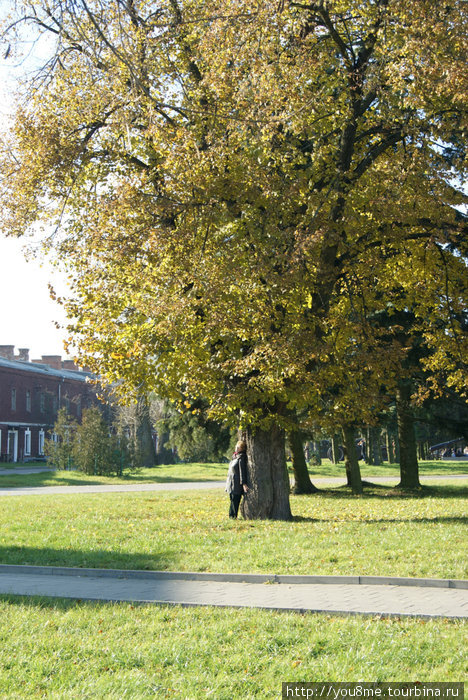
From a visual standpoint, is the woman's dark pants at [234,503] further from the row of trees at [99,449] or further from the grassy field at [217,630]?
the row of trees at [99,449]

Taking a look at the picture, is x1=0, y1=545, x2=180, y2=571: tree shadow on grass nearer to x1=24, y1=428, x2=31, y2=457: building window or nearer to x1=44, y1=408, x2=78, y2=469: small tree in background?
x1=44, y1=408, x2=78, y2=469: small tree in background

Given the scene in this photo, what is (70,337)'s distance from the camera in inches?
655

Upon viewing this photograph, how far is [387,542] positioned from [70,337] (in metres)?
8.38

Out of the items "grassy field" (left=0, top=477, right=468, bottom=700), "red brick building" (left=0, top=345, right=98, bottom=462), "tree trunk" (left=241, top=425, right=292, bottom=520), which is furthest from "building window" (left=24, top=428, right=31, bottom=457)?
"grassy field" (left=0, top=477, right=468, bottom=700)

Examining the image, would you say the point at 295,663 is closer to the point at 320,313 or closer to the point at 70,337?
the point at 320,313

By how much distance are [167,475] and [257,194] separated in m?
28.9

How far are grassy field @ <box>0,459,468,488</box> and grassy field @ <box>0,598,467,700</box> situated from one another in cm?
2674

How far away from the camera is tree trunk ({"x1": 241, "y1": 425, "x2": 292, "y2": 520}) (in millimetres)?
16578

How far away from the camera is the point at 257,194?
47.6 ft

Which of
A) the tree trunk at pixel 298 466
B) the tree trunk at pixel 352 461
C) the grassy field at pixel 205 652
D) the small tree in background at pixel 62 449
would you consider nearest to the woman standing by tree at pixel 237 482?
the grassy field at pixel 205 652

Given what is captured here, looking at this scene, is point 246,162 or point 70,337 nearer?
point 246,162

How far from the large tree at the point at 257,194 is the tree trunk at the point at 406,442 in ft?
Answer: 31.0

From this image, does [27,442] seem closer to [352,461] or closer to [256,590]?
[352,461]

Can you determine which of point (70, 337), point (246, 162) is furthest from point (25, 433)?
point (246, 162)
